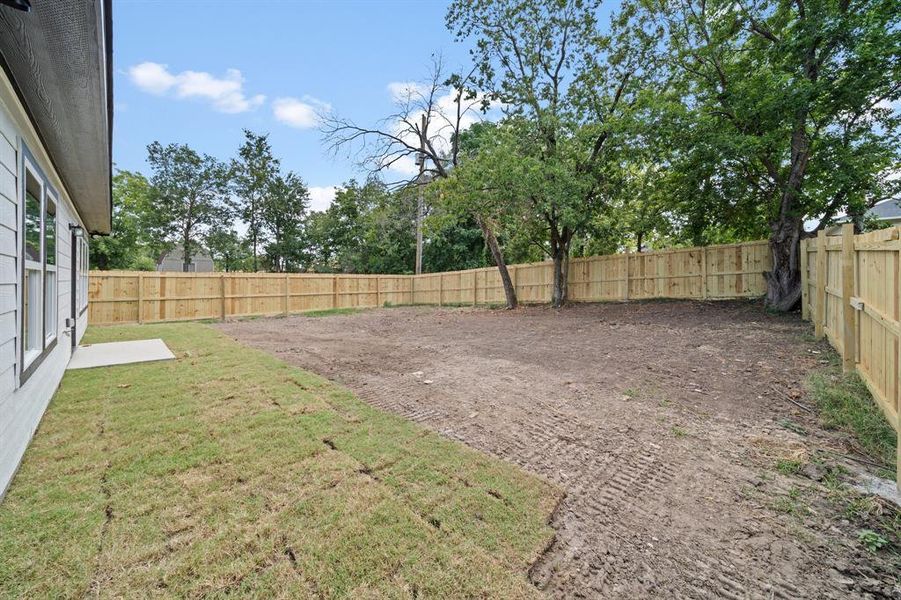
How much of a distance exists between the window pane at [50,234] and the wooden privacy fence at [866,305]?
6.68 meters

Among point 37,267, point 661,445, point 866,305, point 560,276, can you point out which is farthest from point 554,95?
point 37,267

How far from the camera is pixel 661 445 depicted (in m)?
2.79

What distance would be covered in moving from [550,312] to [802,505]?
30.3 ft

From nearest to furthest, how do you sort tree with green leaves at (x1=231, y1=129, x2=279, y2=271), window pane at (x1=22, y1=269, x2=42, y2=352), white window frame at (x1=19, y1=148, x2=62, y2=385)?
white window frame at (x1=19, y1=148, x2=62, y2=385)
window pane at (x1=22, y1=269, x2=42, y2=352)
tree with green leaves at (x1=231, y1=129, x2=279, y2=271)

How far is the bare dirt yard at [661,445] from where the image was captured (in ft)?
5.47

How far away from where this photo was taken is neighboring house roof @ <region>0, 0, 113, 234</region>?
1862 mm

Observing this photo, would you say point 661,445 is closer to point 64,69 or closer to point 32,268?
point 64,69

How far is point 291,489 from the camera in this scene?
213 centimetres

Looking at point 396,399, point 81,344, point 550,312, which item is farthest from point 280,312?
point 396,399

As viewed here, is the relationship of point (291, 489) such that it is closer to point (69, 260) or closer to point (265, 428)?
point (265, 428)

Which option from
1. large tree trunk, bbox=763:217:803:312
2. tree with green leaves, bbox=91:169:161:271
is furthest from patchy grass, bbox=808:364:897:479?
tree with green leaves, bbox=91:169:161:271

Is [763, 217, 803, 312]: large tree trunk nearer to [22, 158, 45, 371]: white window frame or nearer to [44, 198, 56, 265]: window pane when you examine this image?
[22, 158, 45, 371]: white window frame

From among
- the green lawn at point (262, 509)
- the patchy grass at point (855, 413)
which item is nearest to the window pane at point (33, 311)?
the green lawn at point (262, 509)

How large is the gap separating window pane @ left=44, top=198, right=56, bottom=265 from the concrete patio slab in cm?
173
